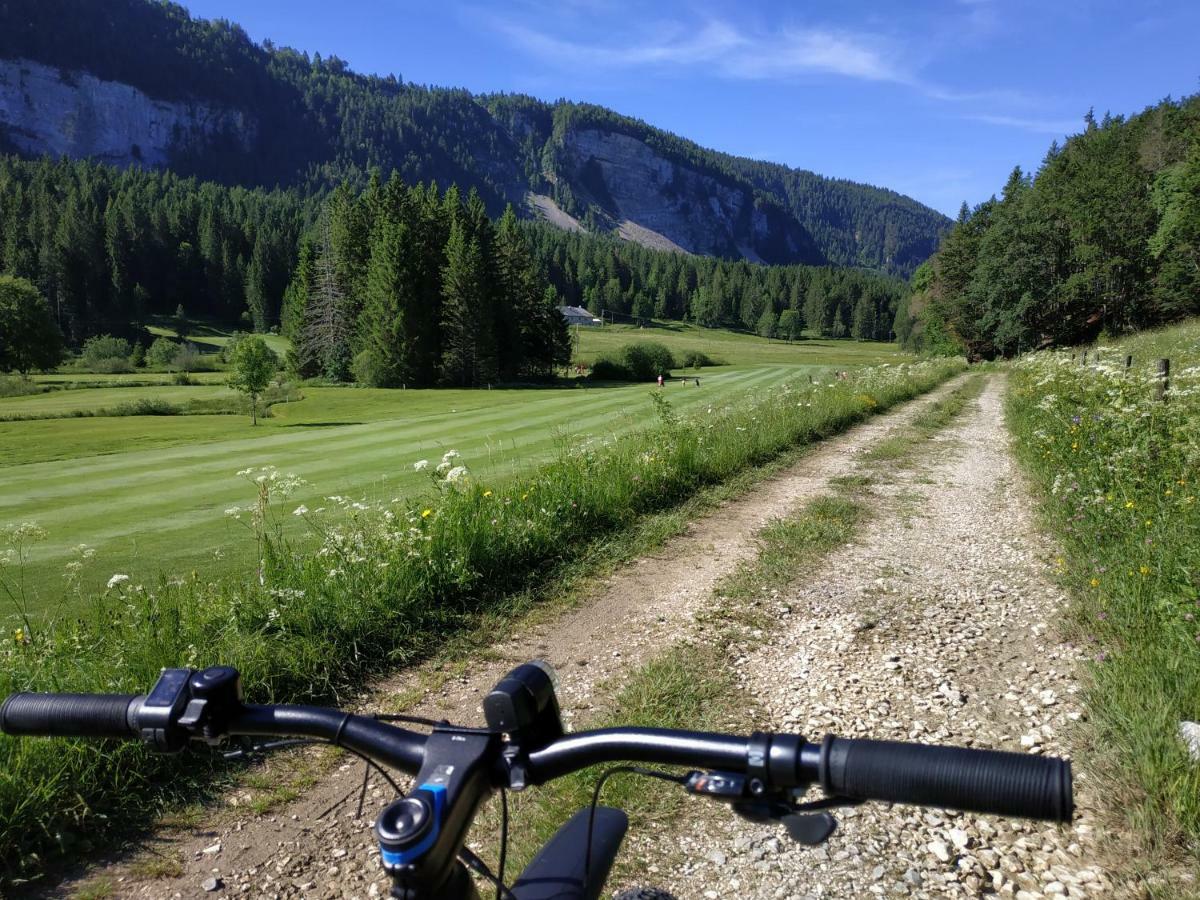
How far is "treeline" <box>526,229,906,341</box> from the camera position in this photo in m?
141

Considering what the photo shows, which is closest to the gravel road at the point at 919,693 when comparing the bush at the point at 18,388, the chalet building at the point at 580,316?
the bush at the point at 18,388

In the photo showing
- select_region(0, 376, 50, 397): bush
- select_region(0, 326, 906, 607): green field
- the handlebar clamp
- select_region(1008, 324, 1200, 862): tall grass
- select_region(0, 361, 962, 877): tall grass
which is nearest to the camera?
A: the handlebar clamp

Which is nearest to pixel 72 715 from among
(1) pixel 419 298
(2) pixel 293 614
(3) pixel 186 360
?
(2) pixel 293 614

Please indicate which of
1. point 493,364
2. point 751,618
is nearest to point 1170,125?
point 493,364

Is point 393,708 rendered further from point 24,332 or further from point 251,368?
point 24,332

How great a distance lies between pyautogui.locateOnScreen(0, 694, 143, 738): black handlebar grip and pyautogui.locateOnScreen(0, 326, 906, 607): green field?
5.79m

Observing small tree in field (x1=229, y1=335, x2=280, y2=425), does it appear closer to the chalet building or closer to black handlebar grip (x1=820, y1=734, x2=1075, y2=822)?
black handlebar grip (x1=820, y1=734, x2=1075, y2=822)

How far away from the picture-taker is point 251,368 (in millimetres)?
33781

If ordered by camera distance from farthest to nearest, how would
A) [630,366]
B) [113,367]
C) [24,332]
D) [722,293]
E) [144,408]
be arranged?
[722,293] < [113,367] < [630,366] < [24,332] < [144,408]

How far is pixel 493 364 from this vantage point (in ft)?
169

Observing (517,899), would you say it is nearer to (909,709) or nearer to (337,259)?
(909,709)

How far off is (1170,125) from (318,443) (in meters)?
64.6

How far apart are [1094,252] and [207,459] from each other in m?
57.8

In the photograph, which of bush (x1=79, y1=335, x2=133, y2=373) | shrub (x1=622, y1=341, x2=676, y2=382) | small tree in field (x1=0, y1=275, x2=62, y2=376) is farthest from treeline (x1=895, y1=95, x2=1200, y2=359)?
small tree in field (x1=0, y1=275, x2=62, y2=376)
